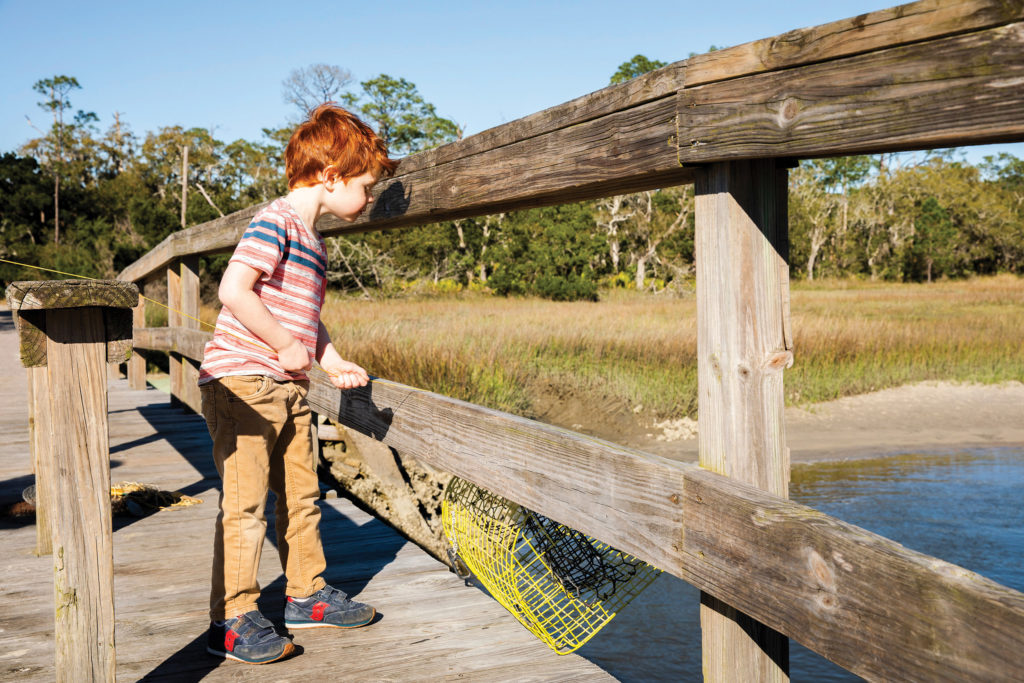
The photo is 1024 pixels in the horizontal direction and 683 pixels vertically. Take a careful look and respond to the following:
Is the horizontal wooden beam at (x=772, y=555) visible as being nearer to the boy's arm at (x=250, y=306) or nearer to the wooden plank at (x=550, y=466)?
the wooden plank at (x=550, y=466)

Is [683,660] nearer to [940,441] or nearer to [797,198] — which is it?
[940,441]

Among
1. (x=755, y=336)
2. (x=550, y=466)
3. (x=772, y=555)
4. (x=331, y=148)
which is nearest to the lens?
(x=772, y=555)

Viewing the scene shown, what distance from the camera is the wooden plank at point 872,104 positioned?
42.0 inches

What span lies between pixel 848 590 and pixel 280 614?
197 centimetres

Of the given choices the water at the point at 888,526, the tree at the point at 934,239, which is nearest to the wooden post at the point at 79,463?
the water at the point at 888,526

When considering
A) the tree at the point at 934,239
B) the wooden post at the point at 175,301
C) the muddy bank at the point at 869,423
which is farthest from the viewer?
the tree at the point at 934,239

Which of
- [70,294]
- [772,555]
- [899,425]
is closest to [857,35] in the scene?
[772,555]

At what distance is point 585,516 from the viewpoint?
72.1 inches

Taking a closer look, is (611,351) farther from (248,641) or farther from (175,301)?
(248,641)

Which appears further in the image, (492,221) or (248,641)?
(492,221)

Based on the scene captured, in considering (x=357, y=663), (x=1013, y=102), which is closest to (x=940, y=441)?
(x=357, y=663)

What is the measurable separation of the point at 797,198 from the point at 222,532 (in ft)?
144

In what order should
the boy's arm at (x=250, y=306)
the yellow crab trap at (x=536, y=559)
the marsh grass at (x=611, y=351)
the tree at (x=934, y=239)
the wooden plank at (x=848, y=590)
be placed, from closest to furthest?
the wooden plank at (x=848, y=590)
the boy's arm at (x=250, y=306)
the yellow crab trap at (x=536, y=559)
the marsh grass at (x=611, y=351)
the tree at (x=934, y=239)

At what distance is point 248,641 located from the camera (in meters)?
2.31
